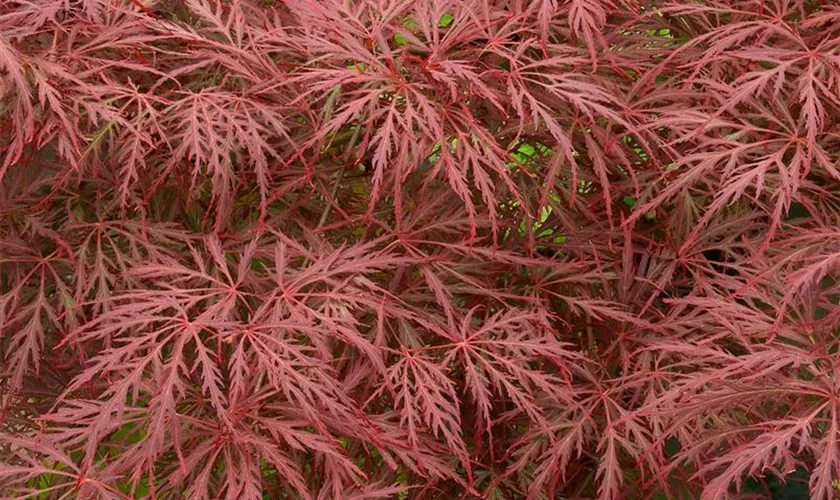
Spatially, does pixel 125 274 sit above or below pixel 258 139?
below

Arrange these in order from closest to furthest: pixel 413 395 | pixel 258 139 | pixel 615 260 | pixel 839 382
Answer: pixel 839 382
pixel 258 139
pixel 413 395
pixel 615 260

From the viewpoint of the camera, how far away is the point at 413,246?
1.92 m

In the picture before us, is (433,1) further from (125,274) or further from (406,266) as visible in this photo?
(125,274)

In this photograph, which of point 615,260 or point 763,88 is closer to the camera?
point 763,88

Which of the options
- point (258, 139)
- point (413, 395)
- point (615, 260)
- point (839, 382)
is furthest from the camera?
point (615, 260)

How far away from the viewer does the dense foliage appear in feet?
5.57

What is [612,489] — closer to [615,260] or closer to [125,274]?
[615,260]

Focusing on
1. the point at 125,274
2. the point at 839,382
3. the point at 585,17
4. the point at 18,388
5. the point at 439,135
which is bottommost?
the point at 18,388

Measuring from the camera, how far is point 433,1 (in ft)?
6.26

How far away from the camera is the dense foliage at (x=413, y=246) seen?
5.57 feet

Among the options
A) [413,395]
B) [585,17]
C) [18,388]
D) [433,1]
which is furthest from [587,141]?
[18,388]

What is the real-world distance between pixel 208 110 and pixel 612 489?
85 centimetres

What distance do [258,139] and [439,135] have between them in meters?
0.27

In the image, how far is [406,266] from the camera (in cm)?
194
